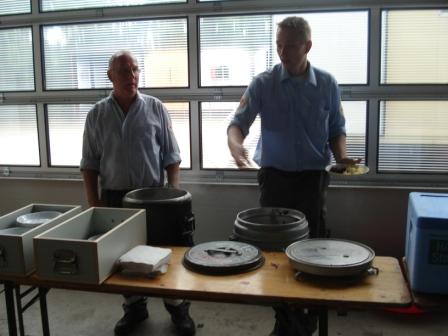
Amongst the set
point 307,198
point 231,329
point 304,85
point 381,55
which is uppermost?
point 381,55

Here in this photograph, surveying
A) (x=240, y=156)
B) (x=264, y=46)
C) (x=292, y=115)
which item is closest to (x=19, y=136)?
(x=264, y=46)

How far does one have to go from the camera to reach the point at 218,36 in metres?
2.84

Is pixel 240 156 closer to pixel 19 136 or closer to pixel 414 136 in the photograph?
pixel 414 136

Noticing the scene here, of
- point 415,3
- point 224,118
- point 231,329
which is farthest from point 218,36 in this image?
point 231,329

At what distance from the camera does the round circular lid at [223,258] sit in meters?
1.54

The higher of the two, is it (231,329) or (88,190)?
(88,190)

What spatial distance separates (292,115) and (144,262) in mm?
1008

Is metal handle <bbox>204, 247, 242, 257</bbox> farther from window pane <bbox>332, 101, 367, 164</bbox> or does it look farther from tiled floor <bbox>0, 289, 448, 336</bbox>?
window pane <bbox>332, 101, 367, 164</bbox>

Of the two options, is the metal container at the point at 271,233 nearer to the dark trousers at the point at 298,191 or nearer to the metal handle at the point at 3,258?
the dark trousers at the point at 298,191

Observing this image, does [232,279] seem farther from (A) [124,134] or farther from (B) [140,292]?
(A) [124,134]

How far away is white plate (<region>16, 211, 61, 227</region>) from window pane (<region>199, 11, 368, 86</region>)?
1389 mm

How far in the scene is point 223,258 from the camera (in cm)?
162

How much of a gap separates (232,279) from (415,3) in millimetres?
1999

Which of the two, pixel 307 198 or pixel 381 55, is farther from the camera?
pixel 381 55
